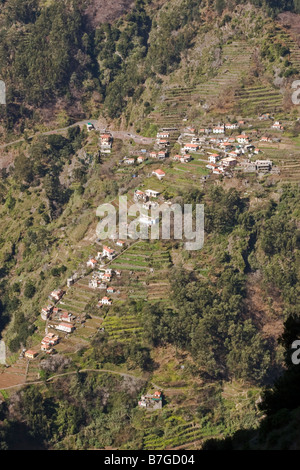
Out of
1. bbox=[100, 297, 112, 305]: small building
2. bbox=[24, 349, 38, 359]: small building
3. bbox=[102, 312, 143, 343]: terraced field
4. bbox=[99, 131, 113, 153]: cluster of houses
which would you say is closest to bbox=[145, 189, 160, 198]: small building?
bbox=[100, 297, 112, 305]: small building

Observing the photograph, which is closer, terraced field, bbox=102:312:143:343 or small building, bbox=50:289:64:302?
terraced field, bbox=102:312:143:343

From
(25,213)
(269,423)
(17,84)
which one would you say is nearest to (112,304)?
(25,213)

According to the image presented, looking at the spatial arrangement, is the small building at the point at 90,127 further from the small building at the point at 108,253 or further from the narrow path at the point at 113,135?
the small building at the point at 108,253

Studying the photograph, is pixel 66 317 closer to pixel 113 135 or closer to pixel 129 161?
pixel 129 161

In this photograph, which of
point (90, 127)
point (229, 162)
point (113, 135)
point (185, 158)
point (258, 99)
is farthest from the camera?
point (90, 127)

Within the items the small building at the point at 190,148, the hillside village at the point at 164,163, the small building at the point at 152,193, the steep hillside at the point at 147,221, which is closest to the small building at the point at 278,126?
the hillside village at the point at 164,163

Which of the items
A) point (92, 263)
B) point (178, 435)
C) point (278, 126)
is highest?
point (278, 126)

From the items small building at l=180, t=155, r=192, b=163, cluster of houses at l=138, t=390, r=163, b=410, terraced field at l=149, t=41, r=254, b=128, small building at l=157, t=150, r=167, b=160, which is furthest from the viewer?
terraced field at l=149, t=41, r=254, b=128

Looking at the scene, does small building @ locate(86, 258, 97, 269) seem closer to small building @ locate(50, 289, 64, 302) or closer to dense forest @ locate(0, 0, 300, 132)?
small building @ locate(50, 289, 64, 302)

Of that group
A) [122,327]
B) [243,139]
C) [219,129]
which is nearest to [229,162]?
[243,139]
